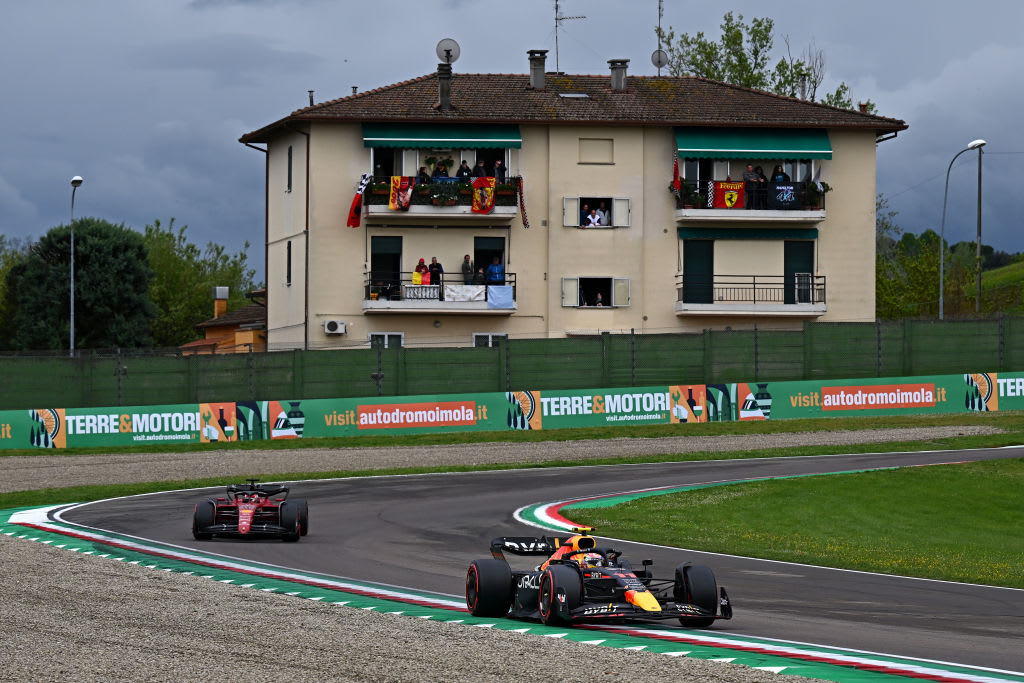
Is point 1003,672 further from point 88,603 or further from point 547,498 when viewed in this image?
point 547,498

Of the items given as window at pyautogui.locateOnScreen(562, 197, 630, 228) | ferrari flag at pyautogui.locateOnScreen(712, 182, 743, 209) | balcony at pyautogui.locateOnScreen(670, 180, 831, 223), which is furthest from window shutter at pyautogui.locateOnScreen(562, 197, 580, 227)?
ferrari flag at pyautogui.locateOnScreen(712, 182, 743, 209)

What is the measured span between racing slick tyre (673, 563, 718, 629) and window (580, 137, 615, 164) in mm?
40769

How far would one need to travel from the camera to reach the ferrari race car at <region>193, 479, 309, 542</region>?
20094 mm

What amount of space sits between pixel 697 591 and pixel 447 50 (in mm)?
43925

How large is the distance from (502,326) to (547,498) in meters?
24.4

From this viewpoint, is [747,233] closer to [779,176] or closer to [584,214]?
[779,176]

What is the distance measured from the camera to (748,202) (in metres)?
Answer: 52.1

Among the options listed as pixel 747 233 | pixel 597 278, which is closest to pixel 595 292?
pixel 597 278

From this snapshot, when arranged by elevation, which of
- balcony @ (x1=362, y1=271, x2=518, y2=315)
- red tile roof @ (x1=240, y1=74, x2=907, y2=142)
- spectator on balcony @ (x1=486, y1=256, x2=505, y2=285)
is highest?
red tile roof @ (x1=240, y1=74, x2=907, y2=142)

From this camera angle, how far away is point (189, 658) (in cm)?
1031

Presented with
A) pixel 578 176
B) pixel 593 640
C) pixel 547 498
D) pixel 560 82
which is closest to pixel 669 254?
pixel 578 176

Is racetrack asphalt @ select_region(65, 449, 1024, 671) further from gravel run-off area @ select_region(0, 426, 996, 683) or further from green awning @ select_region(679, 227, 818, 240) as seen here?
green awning @ select_region(679, 227, 818, 240)

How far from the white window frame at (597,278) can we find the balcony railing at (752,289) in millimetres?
2060

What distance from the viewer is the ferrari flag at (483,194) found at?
4997cm
